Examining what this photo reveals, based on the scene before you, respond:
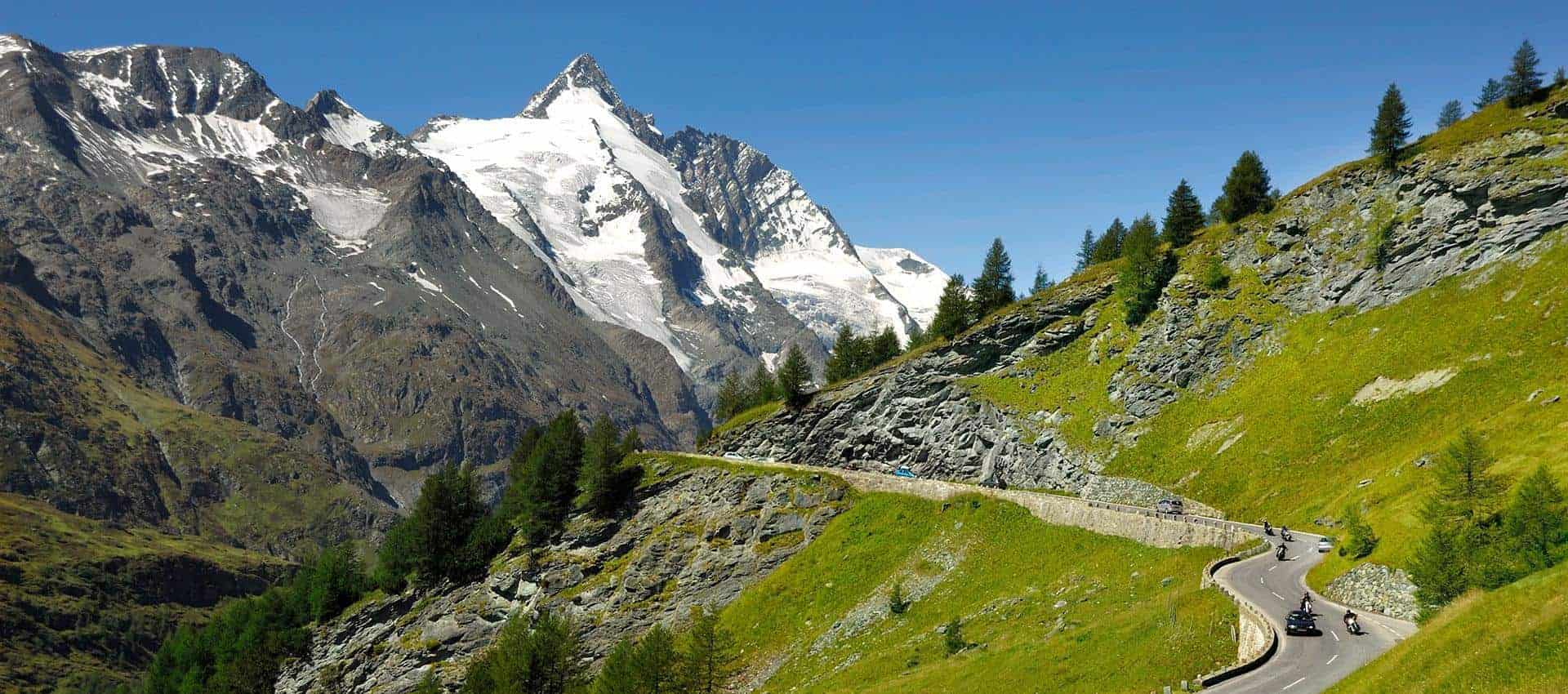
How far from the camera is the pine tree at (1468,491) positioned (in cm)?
3953

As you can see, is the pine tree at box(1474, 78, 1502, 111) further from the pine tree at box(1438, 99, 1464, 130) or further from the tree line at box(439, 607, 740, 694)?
the tree line at box(439, 607, 740, 694)

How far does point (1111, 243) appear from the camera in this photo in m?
138

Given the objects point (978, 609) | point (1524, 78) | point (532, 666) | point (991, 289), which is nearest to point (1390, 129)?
point (1524, 78)

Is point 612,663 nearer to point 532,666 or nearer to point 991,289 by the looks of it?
point 532,666

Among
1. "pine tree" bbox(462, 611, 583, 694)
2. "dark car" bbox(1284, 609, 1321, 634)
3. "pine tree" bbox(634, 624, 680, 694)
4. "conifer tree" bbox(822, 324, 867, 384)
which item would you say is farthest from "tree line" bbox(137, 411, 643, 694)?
"dark car" bbox(1284, 609, 1321, 634)

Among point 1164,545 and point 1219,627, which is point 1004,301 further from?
point 1219,627

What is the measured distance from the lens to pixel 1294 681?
30734mm

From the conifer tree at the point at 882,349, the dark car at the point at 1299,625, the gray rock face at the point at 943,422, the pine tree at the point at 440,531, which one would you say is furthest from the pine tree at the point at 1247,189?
the pine tree at the point at 440,531

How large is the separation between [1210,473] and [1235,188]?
45232mm

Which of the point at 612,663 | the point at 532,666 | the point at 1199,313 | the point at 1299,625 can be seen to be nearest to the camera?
the point at 1299,625

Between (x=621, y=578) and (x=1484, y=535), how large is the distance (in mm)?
72535

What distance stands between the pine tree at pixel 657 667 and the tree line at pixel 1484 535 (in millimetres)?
44107

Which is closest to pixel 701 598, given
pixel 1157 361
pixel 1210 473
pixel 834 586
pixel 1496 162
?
pixel 834 586

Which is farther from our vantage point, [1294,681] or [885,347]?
[885,347]
